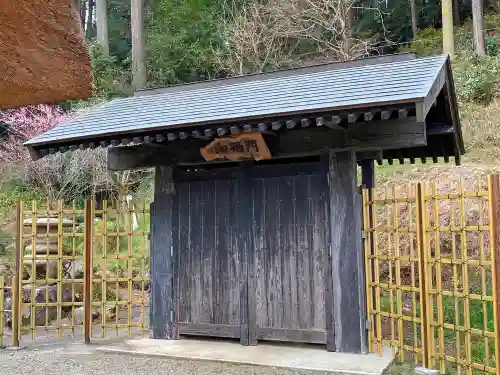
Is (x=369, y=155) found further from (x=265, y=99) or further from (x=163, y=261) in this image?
(x=163, y=261)

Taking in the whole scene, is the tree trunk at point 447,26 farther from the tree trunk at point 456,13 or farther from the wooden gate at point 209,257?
the wooden gate at point 209,257

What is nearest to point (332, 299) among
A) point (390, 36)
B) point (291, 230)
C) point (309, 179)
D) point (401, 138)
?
point (291, 230)

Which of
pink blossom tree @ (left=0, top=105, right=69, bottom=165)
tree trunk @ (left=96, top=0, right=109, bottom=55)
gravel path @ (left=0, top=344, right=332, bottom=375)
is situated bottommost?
gravel path @ (left=0, top=344, right=332, bottom=375)

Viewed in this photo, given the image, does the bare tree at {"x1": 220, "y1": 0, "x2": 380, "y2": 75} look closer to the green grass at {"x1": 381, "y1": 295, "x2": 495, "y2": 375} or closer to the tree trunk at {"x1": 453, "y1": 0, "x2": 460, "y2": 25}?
the tree trunk at {"x1": 453, "y1": 0, "x2": 460, "y2": 25}

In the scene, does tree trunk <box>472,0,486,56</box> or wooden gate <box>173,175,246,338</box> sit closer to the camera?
wooden gate <box>173,175,246,338</box>

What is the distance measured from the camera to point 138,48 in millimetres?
19250

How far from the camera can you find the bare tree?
52.5 feet

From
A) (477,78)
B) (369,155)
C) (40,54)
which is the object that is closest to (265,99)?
(369,155)

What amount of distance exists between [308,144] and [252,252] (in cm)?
153

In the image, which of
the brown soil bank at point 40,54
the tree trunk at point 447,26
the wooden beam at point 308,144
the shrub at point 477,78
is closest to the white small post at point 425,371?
the wooden beam at point 308,144

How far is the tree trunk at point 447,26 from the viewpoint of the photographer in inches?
689

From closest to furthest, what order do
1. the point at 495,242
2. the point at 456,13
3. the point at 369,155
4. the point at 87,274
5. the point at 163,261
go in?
the point at 495,242 < the point at 369,155 < the point at 163,261 < the point at 87,274 < the point at 456,13

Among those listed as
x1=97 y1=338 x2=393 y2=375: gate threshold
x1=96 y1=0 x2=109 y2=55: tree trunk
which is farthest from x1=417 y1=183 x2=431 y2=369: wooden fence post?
x1=96 y1=0 x2=109 y2=55: tree trunk

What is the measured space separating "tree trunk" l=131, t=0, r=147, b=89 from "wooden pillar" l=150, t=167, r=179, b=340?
1280 cm
